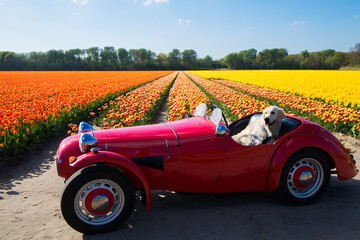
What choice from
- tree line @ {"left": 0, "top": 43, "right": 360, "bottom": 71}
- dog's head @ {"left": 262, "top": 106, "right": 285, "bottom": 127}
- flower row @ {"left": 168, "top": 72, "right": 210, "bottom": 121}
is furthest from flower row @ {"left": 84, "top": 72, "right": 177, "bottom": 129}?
tree line @ {"left": 0, "top": 43, "right": 360, "bottom": 71}

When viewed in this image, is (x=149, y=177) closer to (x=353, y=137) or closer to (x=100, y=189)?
(x=100, y=189)

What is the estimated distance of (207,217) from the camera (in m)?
3.15

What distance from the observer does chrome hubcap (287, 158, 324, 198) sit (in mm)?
3383

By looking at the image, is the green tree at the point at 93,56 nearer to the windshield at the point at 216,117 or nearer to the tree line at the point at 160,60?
the tree line at the point at 160,60

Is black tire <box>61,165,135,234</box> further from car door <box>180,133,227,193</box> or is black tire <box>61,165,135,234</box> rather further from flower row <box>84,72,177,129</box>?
flower row <box>84,72,177,129</box>

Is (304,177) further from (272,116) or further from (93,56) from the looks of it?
(93,56)

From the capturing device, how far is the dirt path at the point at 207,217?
2.80 meters

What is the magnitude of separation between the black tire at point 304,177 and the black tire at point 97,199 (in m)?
1.95

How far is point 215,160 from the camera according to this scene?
10.1 ft

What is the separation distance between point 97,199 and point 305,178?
2580 mm

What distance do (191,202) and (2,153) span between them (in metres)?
4.02

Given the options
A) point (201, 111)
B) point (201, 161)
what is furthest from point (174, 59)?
point (201, 161)

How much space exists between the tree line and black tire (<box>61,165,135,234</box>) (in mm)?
88478

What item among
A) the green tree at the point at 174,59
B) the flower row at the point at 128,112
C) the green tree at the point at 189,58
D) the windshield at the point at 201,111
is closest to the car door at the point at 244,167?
the windshield at the point at 201,111
